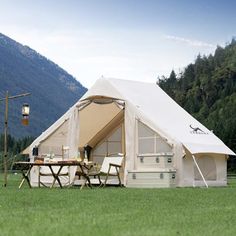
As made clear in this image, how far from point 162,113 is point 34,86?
116188 mm

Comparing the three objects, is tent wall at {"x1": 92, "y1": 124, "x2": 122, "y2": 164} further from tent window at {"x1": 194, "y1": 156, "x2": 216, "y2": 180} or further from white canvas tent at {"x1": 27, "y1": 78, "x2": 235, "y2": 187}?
tent window at {"x1": 194, "y1": 156, "x2": 216, "y2": 180}

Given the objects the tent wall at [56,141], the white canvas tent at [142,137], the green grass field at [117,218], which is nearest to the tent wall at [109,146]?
the white canvas tent at [142,137]

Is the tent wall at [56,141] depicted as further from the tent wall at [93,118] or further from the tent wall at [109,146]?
the tent wall at [109,146]

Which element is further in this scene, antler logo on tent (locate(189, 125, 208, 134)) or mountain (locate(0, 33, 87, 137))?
mountain (locate(0, 33, 87, 137))

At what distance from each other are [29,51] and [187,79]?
288ft

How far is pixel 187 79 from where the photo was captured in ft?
243

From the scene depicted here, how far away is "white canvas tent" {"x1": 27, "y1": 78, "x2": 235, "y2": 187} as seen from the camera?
1262cm

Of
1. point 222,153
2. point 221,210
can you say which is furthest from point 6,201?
point 222,153

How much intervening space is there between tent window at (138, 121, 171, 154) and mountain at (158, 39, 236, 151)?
4145 centimetres

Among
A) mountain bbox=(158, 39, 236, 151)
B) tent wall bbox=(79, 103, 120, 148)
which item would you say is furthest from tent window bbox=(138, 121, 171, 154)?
mountain bbox=(158, 39, 236, 151)

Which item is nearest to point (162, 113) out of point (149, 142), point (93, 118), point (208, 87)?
point (149, 142)

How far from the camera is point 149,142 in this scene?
42.7 feet

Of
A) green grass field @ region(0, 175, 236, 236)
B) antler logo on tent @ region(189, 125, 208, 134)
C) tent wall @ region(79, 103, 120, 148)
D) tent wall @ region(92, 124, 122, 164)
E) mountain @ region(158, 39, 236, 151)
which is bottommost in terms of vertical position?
green grass field @ region(0, 175, 236, 236)

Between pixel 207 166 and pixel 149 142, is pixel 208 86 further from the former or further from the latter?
pixel 149 142
